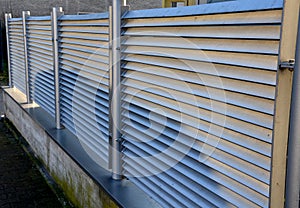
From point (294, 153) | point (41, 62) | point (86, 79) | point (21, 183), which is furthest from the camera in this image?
point (41, 62)

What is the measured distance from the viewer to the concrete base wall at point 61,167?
123 inches

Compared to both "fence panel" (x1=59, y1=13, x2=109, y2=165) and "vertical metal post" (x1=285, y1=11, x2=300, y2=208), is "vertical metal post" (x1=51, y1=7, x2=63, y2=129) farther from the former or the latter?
"vertical metal post" (x1=285, y1=11, x2=300, y2=208)

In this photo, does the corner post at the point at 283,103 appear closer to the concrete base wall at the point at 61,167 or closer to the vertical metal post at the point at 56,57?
the concrete base wall at the point at 61,167

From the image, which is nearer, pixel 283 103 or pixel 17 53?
pixel 283 103

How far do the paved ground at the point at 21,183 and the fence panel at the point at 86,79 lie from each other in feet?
2.68

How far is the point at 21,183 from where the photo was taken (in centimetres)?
441

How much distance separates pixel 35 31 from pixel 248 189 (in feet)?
13.7

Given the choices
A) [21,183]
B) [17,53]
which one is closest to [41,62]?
[21,183]

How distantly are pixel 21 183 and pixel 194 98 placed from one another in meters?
3.18

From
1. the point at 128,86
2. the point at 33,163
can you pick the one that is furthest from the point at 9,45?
the point at 128,86

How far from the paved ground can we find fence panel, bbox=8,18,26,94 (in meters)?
1.19

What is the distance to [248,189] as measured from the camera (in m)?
1.62

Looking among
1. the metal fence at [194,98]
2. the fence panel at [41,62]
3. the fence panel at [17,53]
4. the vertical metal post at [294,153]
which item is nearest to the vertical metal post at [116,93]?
the metal fence at [194,98]

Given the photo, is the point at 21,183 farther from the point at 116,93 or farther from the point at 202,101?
the point at 202,101
